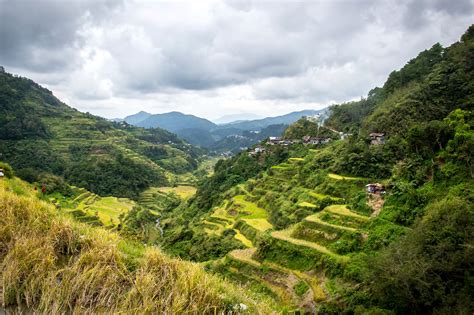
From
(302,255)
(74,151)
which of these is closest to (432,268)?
(302,255)

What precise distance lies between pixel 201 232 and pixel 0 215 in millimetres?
23870

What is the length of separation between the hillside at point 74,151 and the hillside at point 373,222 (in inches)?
1441

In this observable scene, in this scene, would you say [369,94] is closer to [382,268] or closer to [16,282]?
[382,268]

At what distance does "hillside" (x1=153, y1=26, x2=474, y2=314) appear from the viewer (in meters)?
12.3

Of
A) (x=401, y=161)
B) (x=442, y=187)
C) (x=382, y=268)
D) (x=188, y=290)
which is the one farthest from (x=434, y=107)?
(x=188, y=290)

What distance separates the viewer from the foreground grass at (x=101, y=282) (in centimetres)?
310

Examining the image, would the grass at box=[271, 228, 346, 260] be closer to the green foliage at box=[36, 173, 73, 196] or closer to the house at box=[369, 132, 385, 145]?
the house at box=[369, 132, 385, 145]

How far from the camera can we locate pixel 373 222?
58.0ft

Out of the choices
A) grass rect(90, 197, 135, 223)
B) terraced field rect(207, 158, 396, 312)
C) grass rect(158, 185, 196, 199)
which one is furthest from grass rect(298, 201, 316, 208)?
grass rect(158, 185, 196, 199)

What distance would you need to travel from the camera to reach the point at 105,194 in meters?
62.6

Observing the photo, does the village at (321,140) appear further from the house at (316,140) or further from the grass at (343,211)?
the grass at (343,211)

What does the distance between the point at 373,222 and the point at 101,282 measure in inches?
668

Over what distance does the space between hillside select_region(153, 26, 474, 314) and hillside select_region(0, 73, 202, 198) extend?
3659 centimetres

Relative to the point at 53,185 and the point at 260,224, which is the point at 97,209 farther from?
the point at 260,224
